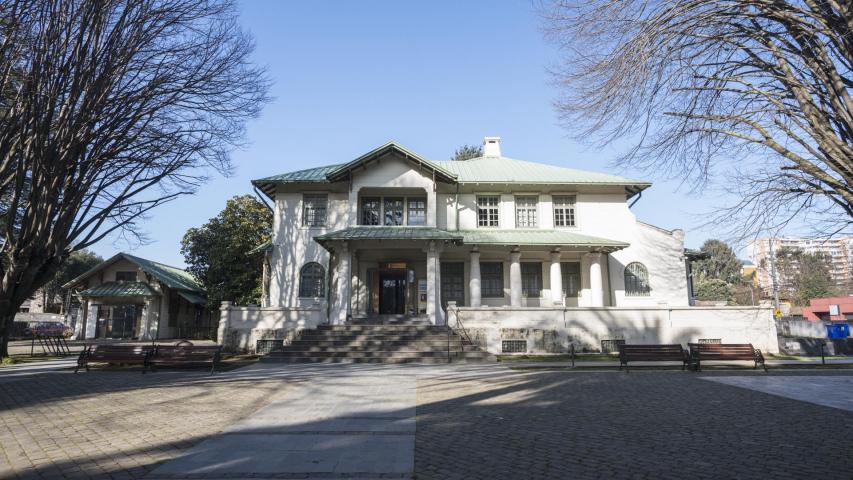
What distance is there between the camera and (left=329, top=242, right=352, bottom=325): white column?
2117cm

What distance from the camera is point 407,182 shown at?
76.8 feet

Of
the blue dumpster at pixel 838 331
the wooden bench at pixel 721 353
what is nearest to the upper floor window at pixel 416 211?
the wooden bench at pixel 721 353

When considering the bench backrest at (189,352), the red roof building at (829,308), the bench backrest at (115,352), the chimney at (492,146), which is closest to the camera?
the bench backrest at (115,352)

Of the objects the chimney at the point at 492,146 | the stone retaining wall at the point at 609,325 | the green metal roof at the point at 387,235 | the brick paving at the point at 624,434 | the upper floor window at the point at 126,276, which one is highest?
the chimney at the point at 492,146

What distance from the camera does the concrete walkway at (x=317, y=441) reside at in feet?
17.4

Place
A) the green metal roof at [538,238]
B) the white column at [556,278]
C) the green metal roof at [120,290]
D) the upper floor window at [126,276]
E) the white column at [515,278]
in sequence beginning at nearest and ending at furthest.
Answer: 1. the green metal roof at [538,238]
2. the white column at [515,278]
3. the white column at [556,278]
4. the green metal roof at [120,290]
5. the upper floor window at [126,276]

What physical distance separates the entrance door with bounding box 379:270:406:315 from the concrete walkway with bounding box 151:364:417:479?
13.1 meters

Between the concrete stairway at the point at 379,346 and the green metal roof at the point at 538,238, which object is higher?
the green metal roof at the point at 538,238

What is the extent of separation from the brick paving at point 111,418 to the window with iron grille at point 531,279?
16.0 metres

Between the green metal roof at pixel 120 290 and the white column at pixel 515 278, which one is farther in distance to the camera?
the green metal roof at pixel 120 290

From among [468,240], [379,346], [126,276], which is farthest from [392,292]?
[126,276]

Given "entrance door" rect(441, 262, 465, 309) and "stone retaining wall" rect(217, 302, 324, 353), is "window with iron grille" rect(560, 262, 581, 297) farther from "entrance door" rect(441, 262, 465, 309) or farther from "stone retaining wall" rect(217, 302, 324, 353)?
"stone retaining wall" rect(217, 302, 324, 353)

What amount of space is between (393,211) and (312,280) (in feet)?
18.7

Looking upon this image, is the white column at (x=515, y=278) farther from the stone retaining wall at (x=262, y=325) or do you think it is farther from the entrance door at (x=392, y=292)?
the stone retaining wall at (x=262, y=325)
